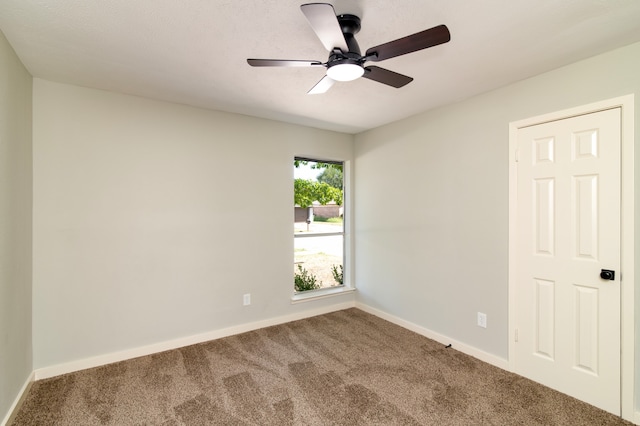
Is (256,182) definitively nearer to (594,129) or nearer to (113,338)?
(113,338)

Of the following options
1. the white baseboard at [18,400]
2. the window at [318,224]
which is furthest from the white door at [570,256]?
the white baseboard at [18,400]

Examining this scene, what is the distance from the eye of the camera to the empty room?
187cm

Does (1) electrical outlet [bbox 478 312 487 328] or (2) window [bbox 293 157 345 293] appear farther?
(2) window [bbox 293 157 345 293]

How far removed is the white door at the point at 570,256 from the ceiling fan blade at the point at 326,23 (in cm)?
190

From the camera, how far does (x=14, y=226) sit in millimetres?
2084

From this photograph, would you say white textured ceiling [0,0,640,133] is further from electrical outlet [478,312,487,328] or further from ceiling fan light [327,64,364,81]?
electrical outlet [478,312,487,328]

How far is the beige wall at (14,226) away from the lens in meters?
1.89

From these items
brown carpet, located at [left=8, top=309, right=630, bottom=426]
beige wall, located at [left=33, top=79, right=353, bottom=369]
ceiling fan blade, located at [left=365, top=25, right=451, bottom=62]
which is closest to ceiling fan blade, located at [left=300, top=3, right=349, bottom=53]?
ceiling fan blade, located at [left=365, top=25, right=451, bottom=62]

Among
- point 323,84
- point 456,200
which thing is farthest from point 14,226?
point 456,200

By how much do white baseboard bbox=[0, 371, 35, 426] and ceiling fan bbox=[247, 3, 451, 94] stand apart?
8.90 ft

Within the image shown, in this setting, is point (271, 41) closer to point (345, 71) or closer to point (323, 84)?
point (323, 84)

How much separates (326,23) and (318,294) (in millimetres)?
3289

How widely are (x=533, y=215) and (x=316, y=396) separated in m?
2.25

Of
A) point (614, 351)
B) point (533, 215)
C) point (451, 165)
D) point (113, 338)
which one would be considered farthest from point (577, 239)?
point (113, 338)
